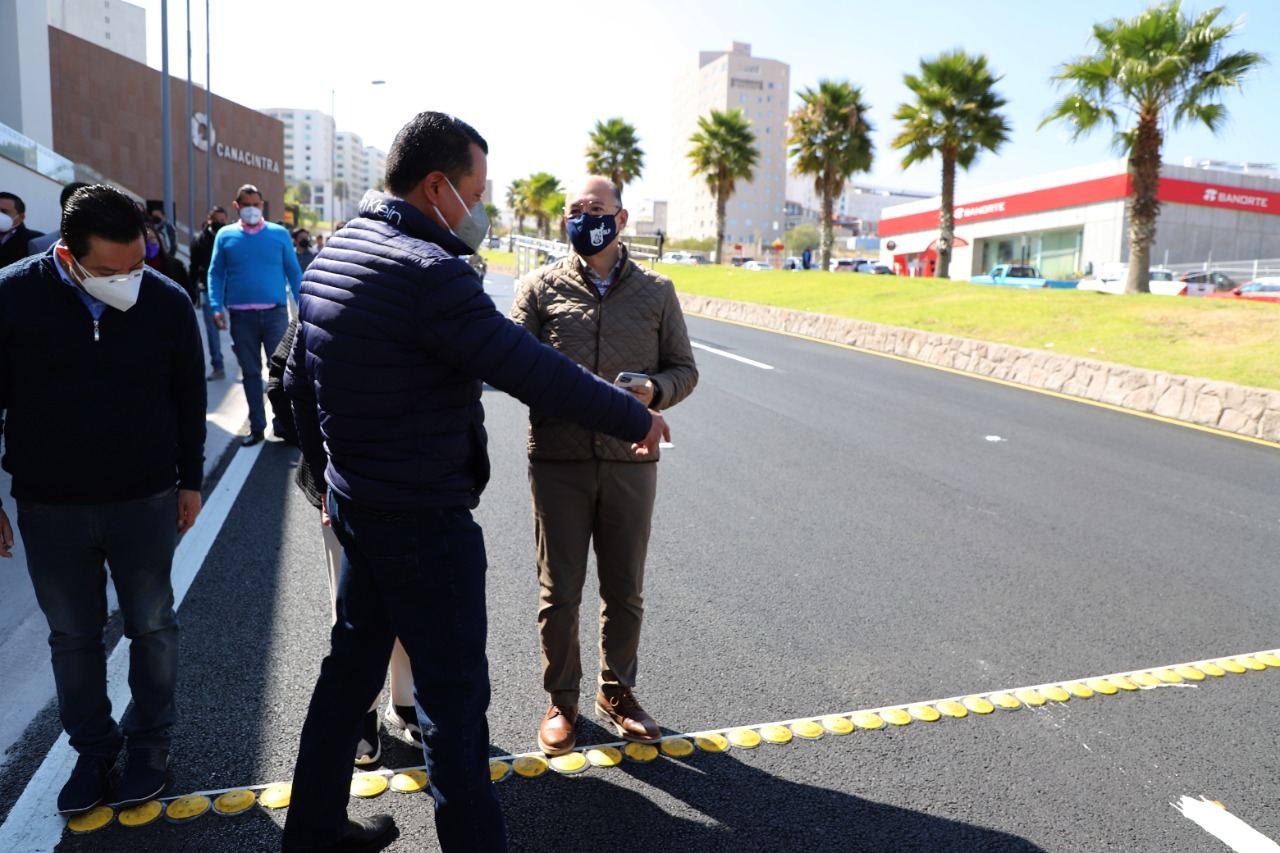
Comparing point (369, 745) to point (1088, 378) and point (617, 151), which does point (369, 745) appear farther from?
point (617, 151)

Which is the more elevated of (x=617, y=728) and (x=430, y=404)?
(x=430, y=404)

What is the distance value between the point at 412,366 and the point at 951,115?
35.8 m

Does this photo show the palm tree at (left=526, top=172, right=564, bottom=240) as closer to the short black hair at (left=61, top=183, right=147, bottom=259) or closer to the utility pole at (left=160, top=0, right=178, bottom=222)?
the utility pole at (left=160, top=0, right=178, bottom=222)

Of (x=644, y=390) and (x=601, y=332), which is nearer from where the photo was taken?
(x=644, y=390)

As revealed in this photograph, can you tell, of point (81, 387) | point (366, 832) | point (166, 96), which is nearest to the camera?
point (366, 832)

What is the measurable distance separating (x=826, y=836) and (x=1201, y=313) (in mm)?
17227

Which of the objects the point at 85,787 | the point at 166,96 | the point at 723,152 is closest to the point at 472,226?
the point at 85,787

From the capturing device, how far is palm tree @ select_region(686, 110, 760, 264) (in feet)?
172

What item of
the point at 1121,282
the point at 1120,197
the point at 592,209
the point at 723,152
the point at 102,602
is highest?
the point at 723,152

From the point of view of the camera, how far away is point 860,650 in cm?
442

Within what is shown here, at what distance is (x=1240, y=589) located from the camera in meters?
5.40

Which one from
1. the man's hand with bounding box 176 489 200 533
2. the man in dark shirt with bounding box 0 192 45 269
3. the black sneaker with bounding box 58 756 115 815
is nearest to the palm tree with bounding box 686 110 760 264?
the man in dark shirt with bounding box 0 192 45 269

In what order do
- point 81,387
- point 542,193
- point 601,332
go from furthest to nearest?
point 542,193, point 601,332, point 81,387

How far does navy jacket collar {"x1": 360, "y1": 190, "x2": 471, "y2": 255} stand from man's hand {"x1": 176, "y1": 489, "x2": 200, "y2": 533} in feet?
4.62
